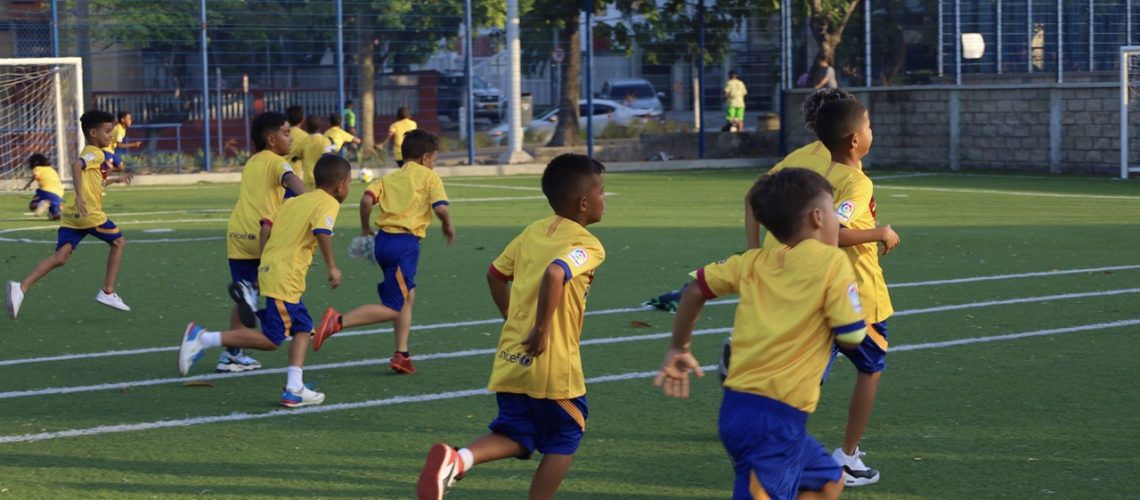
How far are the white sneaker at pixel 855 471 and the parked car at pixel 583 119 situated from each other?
2839 centimetres

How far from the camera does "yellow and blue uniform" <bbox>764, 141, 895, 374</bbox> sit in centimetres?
613

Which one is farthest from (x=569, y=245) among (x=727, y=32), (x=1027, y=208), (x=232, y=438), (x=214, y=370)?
(x=727, y=32)

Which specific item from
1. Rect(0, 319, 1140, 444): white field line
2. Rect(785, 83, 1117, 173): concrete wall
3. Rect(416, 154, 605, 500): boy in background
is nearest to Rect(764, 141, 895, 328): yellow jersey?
Rect(416, 154, 605, 500): boy in background

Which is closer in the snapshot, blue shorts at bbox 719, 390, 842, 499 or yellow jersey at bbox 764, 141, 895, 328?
blue shorts at bbox 719, 390, 842, 499

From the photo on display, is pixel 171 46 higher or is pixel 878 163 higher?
pixel 171 46

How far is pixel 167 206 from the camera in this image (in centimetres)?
2319

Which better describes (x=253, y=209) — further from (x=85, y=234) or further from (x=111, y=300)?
(x=85, y=234)

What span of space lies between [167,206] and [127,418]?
1620cm

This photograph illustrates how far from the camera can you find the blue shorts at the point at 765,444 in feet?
14.7

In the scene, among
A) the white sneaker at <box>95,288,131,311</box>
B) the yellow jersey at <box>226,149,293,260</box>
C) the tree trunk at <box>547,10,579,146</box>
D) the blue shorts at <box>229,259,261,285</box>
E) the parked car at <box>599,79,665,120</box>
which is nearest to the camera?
the yellow jersey at <box>226,149,293,260</box>

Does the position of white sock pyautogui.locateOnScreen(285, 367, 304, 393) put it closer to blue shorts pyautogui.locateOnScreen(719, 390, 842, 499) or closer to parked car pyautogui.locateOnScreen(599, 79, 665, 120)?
blue shorts pyautogui.locateOnScreen(719, 390, 842, 499)

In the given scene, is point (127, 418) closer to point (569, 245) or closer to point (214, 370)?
point (214, 370)

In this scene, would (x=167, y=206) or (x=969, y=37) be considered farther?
(x=969, y=37)

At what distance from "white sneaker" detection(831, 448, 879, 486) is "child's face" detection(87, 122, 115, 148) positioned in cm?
754
